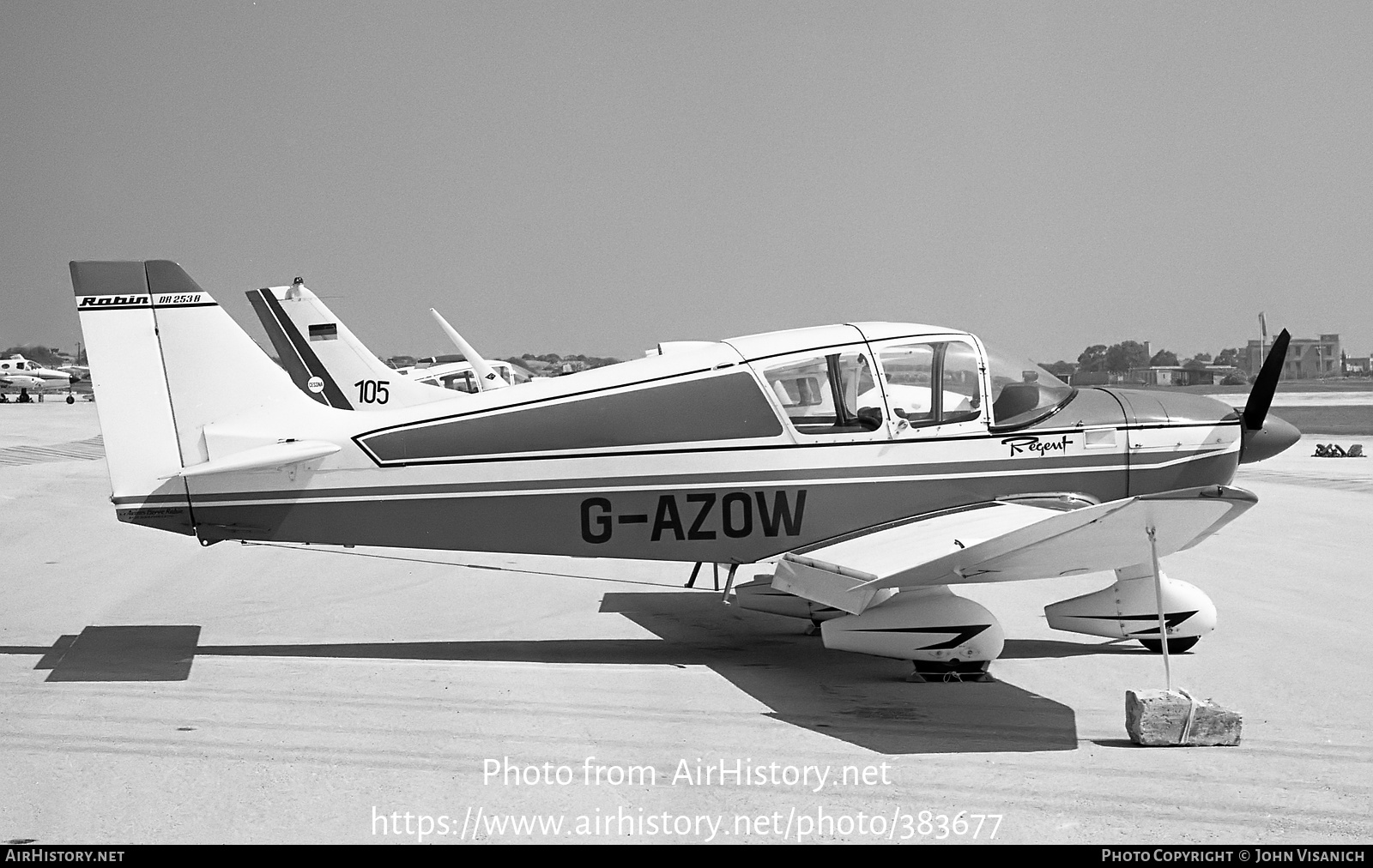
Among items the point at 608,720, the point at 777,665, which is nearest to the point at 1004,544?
the point at 777,665

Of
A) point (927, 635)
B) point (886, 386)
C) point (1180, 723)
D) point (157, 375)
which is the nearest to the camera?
point (1180, 723)

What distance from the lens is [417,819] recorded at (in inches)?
178

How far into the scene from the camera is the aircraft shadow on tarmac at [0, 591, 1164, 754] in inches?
234

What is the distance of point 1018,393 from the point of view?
7695mm

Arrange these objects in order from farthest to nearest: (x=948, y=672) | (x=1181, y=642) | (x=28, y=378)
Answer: (x=28, y=378) → (x=1181, y=642) → (x=948, y=672)

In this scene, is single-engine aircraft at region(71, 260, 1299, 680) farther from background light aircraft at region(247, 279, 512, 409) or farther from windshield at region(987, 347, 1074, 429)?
background light aircraft at region(247, 279, 512, 409)

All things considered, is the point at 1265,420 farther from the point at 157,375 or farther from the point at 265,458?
the point at 157,375

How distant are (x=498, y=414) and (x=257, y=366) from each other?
1.61 meters

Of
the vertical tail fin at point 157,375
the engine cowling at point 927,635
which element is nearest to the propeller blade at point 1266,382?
the engine cowling at point 927,635

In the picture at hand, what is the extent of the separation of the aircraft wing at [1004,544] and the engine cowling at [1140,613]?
2.30ft

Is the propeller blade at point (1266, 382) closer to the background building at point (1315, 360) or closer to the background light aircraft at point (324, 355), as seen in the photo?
the background light aircraft at point (324, 355)

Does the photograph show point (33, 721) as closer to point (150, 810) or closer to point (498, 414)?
point (150, 810)

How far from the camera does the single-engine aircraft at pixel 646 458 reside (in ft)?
23.2

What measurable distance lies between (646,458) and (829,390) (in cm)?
125
